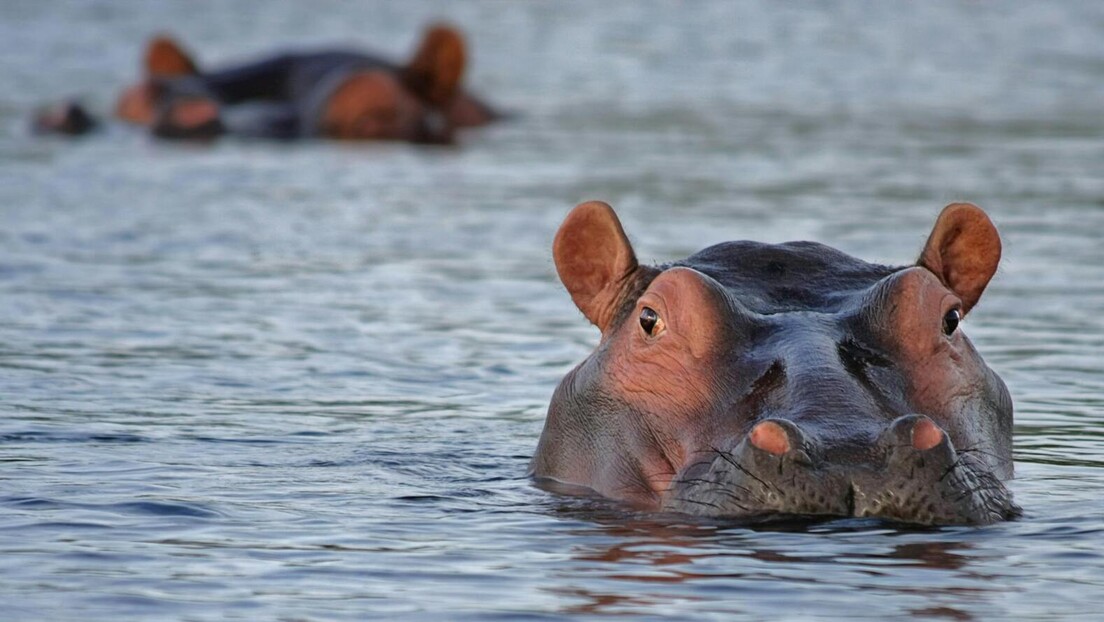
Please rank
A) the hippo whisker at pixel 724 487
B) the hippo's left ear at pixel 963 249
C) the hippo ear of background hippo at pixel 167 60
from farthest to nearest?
1. the hippo ear of background hippo at pixel 167 60
2. the hippo's left ear at pixel 963 249
3. the hippo whisker at pixel 724 487

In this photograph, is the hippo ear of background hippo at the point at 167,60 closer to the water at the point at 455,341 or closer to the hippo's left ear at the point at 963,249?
the water at the point at 455,341

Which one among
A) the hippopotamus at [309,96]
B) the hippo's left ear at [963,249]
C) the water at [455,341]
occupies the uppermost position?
the hippopotamus at [309,96]

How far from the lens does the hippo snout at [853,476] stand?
6.46 metres

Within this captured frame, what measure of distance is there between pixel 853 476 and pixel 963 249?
1.80 m

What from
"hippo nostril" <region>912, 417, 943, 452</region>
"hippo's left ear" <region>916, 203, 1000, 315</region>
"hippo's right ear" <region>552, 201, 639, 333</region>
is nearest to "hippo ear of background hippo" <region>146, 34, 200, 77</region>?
"hippo's right ear" <region>552, 201, 639, 333</region>

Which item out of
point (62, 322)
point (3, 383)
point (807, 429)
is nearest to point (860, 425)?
point (807, 429)

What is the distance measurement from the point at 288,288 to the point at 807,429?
279 inches

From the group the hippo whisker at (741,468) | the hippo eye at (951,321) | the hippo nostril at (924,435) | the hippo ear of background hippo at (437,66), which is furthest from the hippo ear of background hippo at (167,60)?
the hippo nostril at (924,435)

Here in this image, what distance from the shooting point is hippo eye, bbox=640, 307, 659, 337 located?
7586mm

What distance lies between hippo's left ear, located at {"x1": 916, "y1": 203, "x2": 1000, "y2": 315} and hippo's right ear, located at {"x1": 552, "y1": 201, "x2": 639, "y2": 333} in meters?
1.06

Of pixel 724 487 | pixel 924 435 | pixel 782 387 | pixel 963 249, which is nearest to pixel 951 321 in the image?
pixel 963 249

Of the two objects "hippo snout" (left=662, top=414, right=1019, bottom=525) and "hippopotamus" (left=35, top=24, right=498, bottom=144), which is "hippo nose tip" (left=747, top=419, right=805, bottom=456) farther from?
"hippopotamus" (left=35, top=24, right=498, bottom=144)

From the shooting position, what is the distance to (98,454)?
28.3 ft

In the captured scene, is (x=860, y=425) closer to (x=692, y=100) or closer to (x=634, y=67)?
(x=692, y=100)
